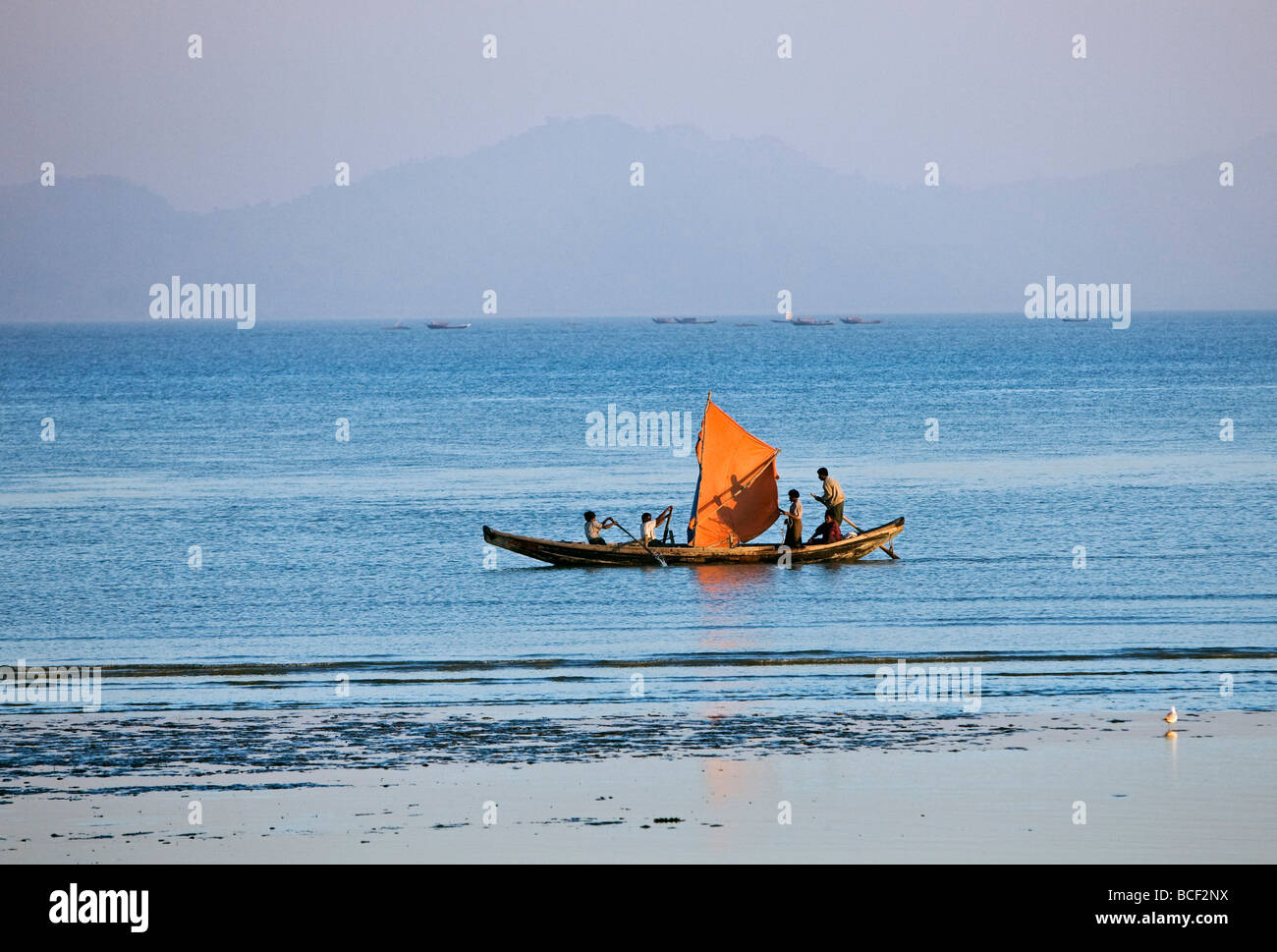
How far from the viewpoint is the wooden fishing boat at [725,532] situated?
37062mm

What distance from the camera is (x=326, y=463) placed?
66750 mm

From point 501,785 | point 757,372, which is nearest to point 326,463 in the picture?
point 501,785

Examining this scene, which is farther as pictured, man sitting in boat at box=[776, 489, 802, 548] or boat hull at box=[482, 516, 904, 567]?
A: man sitting in boat at box=[776, 489, 802, 548]

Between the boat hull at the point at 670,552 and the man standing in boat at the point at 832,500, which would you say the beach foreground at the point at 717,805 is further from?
the man standing in boat at the point at 832,500

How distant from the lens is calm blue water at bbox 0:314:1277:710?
971 inches

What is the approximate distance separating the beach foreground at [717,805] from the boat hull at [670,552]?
55.6 feet

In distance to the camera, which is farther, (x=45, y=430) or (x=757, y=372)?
(x=757, y=372)

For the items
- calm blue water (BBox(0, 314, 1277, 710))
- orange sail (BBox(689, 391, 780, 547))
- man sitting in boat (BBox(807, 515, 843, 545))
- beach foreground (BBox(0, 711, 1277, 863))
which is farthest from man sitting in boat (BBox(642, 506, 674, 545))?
beach foreground (BBox(0, 711, 1277, 863))

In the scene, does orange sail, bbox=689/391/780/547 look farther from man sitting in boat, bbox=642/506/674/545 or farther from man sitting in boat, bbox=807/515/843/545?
man sitting in boat, bbox=807/515/843/545

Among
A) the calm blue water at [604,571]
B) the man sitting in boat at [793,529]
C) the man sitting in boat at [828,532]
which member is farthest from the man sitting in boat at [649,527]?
the man sitting in boat at [828,532]

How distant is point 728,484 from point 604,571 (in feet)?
12.3

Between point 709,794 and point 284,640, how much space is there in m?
13.1

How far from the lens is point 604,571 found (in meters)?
37.0
